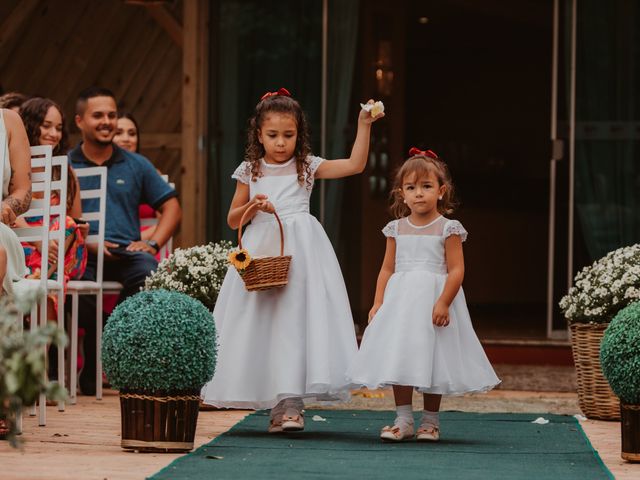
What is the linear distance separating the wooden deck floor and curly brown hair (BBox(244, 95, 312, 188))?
1.06 metres

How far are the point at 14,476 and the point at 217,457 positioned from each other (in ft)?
2.37

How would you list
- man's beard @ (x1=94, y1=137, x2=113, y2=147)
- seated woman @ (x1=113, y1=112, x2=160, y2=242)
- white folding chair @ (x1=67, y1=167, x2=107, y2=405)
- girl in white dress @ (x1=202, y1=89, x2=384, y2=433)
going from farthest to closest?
seated woman @ (x1=113, y1=112, x2=160, y2=242) → man's beard @ (x1=94, y1=137, x2=113, y2=147) → white folding chair @ (x1=67, y1=167, x2=107, y2=405) → girl in white dress @ (x1=202, y1=89, x2=384, y2=433)

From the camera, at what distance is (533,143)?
14.0m

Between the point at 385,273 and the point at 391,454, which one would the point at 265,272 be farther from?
the point at 391,454

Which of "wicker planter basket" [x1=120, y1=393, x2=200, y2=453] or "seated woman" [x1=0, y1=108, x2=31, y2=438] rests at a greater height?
"seated woman" [x1=0, y1=108, x2=31, y2=438]

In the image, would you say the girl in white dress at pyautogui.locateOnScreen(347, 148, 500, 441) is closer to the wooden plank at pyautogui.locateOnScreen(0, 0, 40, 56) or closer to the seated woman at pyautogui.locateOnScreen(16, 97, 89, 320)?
the seated woman at pyautogui.locateOnScreen(16, 97, 89, 320)

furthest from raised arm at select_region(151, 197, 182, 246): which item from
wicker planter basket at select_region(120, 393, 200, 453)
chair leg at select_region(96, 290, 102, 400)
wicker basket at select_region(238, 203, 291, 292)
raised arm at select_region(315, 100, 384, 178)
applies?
wicker planter basket at select_region(120, 393, 200, 453)

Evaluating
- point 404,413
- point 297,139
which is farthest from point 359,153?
point 404,413

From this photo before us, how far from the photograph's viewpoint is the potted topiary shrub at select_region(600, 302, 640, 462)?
4395mm

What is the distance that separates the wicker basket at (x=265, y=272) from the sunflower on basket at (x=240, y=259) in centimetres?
4

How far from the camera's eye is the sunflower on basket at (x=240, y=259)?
4.86 m

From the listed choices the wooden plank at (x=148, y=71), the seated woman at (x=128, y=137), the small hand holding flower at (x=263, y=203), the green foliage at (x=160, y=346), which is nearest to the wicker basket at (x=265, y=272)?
the small hand holding flower at (x=263, y=203)

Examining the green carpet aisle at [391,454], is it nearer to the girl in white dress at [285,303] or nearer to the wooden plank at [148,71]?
the girl in white dress at [285,303]

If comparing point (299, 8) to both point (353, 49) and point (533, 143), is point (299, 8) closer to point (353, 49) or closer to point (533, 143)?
point (353, 49)
